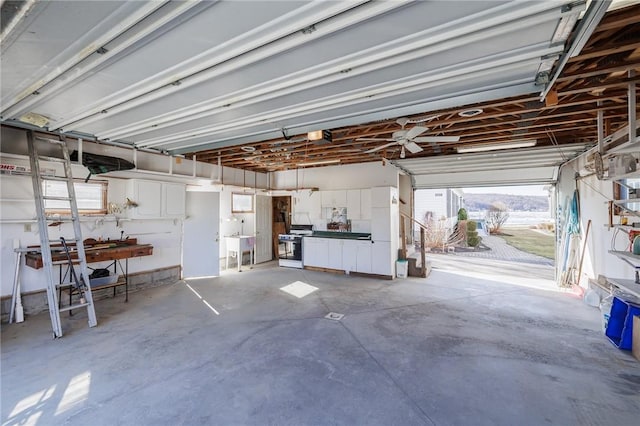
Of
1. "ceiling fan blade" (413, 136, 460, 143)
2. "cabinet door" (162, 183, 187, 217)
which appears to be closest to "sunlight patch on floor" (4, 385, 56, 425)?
"cabinet door" (162, 183, 187, 217)

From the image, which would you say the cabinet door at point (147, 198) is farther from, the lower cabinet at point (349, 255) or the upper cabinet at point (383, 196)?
the upper cabinet at point (383, 196)

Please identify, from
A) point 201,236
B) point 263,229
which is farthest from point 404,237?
point 201,236

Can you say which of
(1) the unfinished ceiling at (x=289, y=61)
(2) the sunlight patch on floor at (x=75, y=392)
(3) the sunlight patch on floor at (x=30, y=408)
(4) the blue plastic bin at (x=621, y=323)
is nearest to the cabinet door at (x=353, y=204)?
(1) the unfinished ceiling at (x=289, y=61)

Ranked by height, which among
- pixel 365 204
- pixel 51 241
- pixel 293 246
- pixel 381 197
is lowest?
pixel 293 246

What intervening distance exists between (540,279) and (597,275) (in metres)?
1.66

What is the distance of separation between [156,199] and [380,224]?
16.9 feet

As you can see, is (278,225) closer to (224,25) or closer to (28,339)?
(28,339)

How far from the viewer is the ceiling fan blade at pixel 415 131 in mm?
3749

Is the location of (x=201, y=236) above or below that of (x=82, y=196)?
below

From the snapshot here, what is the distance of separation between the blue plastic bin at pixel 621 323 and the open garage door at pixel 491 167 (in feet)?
10.2

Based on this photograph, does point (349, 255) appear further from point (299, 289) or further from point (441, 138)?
point (441, 138)

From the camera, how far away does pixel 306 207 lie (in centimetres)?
838

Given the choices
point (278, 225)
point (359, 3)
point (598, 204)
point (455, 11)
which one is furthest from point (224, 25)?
point (278, 225)

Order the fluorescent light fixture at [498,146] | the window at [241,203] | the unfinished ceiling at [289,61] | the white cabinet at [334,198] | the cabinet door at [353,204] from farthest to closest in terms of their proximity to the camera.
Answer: the window at [241,203]
the white cabinet at [334,198]
the cabinet door at [353,204]
the fluorescent light fixture at [498,146]
the unfinished ceiling at [289,61]
